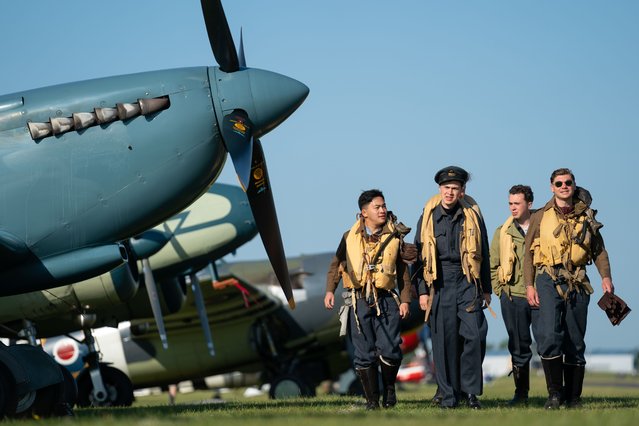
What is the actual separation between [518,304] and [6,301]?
6704mm

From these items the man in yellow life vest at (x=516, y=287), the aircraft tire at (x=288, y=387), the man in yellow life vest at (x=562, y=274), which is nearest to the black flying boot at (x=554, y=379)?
the man in yellow life vest at (x=562, y=274)

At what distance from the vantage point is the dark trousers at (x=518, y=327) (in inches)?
477

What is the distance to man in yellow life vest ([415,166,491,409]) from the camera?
1086 cm

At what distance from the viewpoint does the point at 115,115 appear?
10570 mm

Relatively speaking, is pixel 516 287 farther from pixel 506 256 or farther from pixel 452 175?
pixel 452 175

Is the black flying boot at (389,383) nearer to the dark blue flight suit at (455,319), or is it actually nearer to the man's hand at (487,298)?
the dark blue flight suit at (455,319)

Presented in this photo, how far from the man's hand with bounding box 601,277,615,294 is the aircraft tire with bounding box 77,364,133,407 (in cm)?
976

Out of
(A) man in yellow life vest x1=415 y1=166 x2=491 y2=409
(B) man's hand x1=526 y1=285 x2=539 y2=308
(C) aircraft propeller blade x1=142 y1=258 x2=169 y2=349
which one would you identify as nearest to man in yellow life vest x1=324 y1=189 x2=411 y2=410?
(A) man in yellow life vest x1=415 y1=166 x2=491 y2=409

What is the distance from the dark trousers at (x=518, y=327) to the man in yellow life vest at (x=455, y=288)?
1234mm

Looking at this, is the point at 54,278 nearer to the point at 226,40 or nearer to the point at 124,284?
the point at 226,40

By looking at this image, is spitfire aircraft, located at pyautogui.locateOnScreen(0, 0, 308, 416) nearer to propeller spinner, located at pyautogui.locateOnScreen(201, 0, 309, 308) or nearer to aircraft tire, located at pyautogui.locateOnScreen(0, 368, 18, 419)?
propeller spinner, located at pyautogui.locateOnScreen(201, 0, 309, 308)

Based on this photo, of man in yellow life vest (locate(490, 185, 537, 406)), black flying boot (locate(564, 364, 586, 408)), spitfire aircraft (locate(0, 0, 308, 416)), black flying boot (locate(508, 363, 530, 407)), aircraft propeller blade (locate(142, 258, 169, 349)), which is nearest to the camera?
spitfire aircraft (locate(0, 0, 308, 416))

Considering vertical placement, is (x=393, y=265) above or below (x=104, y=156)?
below

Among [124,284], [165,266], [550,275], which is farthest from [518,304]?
[165,266]
